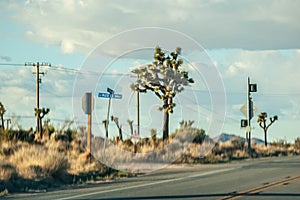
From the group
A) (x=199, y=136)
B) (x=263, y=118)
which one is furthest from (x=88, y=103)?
(x=263, y=118)

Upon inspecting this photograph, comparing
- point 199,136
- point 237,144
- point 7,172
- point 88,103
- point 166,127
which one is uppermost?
point 88,103

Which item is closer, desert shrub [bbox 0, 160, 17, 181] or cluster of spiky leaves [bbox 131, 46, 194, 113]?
desert shrub [bbox 0, 160, 17, 181]

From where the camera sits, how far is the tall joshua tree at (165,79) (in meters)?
40.9

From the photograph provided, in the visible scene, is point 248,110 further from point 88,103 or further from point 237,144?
point 88,103

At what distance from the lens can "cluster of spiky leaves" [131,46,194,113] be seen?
4084 centimetres

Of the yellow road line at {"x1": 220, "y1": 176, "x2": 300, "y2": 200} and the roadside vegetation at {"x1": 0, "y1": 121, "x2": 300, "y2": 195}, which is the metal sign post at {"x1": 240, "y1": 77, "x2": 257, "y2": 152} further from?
the yellow road line at {"x1": 220, "y1": 176, "x2": 300, "y2": 200}

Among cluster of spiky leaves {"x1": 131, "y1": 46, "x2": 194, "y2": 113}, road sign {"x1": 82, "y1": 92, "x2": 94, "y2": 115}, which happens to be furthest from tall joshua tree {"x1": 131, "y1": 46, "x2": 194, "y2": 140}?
road sign {"x1": 82, "y1": 92, "x2": 94, "y2": 115}

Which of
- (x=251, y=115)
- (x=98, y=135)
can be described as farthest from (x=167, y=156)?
(x=251, y=115)

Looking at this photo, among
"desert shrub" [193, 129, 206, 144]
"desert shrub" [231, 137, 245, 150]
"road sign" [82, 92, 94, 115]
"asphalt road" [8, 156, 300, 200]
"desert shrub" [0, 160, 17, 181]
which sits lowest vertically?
"asphalt road" [8, 156, 300, 200]

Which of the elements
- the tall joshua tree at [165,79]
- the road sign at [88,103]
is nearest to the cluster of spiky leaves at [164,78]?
the tall joshua tree at [165,79]

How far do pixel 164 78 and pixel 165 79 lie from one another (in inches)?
5.4

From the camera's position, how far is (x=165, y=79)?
4119cm

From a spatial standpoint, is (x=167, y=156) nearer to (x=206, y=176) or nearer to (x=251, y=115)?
(x=206, y=176)

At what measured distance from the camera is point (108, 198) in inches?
612
